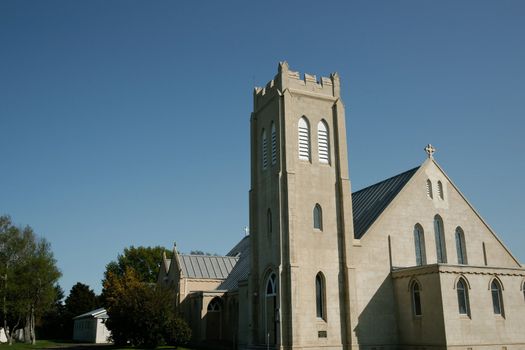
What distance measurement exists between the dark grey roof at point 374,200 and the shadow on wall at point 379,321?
4.04 m

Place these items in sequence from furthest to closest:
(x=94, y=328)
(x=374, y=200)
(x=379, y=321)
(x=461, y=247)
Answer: (x=94, y=328)
(x=374, y=200)
(x=461, y=247)
(x=379, y=321)

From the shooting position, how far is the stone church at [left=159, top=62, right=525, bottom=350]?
104 feet

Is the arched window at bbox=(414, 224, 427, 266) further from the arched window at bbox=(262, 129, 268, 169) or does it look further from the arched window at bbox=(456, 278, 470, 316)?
the arched window at bbox=(262, 129, 268, 169)

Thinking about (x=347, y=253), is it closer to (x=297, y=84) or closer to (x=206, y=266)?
(x=297, y=84)

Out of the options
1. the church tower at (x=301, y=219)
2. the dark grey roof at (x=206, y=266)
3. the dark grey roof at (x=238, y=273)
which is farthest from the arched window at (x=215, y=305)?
the church tower at (x=301, y=219)

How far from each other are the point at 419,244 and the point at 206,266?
25367 mm

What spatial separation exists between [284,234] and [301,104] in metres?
9.12

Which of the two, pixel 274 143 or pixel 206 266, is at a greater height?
pixel 274 143

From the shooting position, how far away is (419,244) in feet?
119

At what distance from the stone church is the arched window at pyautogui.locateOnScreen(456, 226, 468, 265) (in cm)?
7

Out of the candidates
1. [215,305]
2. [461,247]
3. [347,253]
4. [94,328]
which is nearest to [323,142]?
[347,253]

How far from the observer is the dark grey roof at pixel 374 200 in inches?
1442

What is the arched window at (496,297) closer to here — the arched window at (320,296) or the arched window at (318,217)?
the arched window at (320,296)

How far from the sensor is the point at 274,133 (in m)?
36.5
